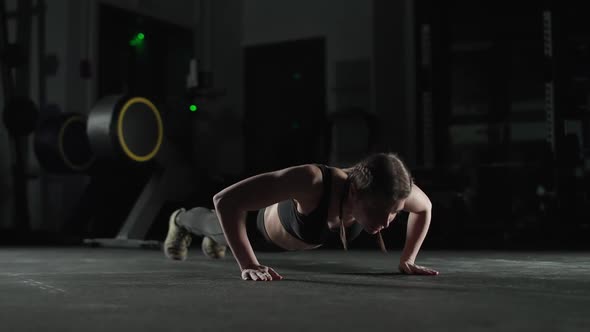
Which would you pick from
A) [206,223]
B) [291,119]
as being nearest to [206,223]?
[206,223]

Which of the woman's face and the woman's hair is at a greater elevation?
the woman's hair

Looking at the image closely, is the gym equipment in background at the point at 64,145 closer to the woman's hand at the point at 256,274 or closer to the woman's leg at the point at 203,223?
the woman's leg at the point at 203,223

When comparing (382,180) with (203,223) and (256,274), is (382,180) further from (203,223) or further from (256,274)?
(203,223)

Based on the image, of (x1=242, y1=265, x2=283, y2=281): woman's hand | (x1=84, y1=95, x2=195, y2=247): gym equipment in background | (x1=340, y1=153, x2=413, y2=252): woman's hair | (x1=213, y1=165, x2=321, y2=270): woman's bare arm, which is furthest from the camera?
(x1=84, y1=95, x2=195, y2=247): gym equipment in background

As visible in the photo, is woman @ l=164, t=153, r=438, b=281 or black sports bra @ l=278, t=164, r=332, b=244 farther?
black sports bra @ l=278, t=164, r=332, b=244

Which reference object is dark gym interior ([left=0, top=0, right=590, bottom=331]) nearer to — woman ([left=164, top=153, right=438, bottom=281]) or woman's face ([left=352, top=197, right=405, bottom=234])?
woman ([left=164, top=153, right=438, bottom=281])

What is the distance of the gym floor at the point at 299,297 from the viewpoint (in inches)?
56.7

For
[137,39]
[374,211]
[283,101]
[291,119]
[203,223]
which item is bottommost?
[203,223]

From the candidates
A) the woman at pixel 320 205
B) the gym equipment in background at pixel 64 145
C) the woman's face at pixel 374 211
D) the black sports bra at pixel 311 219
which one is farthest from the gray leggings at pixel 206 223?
the gym equipment in background at pixel 64 145

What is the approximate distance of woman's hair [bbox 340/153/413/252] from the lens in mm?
1944

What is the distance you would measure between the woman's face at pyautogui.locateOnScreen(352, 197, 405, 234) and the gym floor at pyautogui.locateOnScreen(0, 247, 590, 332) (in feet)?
0.67

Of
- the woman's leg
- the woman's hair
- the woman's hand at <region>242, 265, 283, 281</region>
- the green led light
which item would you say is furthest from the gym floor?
the green led light

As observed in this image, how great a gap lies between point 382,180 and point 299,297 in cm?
42

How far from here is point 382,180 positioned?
6.39ft
